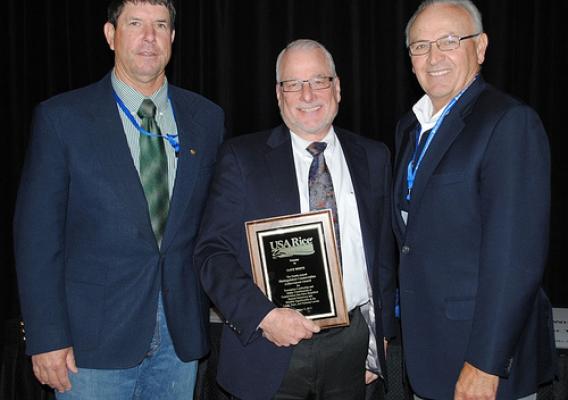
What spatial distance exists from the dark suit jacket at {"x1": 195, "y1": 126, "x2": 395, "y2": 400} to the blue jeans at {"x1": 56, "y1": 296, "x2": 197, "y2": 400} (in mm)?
238

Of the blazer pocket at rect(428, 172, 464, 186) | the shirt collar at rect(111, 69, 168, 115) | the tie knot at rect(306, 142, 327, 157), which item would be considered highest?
the shirt collar at rect(111, 69, 168, 115)

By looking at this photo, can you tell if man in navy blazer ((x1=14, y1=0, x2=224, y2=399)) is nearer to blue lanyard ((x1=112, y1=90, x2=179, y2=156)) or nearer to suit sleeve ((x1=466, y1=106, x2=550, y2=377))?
blue lanyard ((x1=112, y1=90, x2=179, y2=156))

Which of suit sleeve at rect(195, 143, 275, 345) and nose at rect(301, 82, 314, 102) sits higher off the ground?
nose at rect(301, 82, 314, 102)

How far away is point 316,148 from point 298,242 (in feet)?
1.46

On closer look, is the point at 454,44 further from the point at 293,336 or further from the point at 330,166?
the point at 293,336

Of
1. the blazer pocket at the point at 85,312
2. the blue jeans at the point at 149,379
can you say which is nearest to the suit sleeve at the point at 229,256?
the blue jeans at the point at 149,379

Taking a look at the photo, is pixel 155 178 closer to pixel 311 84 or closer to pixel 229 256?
pixel 229 256

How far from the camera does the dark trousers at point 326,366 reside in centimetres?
246

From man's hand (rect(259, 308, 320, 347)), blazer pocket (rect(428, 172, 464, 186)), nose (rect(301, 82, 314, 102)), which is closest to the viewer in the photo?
blazer pocket (rect(428, 172, 464, 186))

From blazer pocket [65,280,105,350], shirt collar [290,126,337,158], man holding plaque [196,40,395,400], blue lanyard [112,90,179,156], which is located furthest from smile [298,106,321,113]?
blazer pocket [65,280,105,350]

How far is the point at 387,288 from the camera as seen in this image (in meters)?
2.73

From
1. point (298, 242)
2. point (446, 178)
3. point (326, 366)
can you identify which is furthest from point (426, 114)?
point (326, 366)

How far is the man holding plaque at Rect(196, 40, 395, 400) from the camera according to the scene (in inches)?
94.0

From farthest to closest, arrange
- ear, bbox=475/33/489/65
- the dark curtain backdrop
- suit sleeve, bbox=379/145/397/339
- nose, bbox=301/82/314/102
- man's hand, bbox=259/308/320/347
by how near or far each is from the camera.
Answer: the dark curtain backdrop < suit sleeve, bbox=379/145/397/339 < nose, bbox=301/82/314/102 < ear, bbox=475/33/489/65 < man's hand, bbox=259/308/320/347
